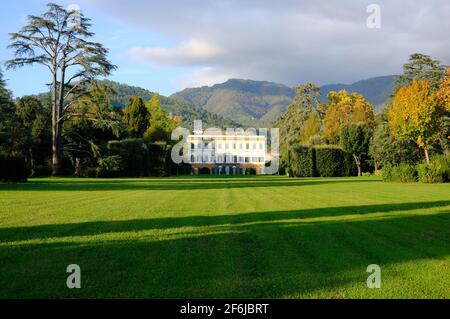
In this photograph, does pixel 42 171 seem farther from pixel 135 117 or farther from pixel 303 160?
pixel 303 160

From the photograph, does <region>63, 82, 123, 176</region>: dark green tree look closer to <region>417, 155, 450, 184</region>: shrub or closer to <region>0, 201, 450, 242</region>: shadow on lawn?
<region>417, 155, 450, 184</region>: shrub

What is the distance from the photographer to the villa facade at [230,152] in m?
89.5

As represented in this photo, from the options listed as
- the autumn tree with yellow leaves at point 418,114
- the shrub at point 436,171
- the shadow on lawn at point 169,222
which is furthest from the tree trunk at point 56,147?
the shadow on lawn at point 169,222

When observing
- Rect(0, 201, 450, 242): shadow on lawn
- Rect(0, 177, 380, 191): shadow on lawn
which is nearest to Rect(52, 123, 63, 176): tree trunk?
Rect(0, 177, 380, 191): shadow on lawn

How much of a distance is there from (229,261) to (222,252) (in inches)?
25.7

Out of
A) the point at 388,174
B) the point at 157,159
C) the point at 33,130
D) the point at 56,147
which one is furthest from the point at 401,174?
the point at 33,130

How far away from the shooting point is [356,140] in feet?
154

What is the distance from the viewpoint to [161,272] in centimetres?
601

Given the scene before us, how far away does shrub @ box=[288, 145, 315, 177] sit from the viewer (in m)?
44.3

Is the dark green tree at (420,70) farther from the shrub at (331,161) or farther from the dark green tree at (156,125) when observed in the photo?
the dark green tree at (156,125)

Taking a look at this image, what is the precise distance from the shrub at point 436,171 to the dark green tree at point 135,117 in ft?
110
